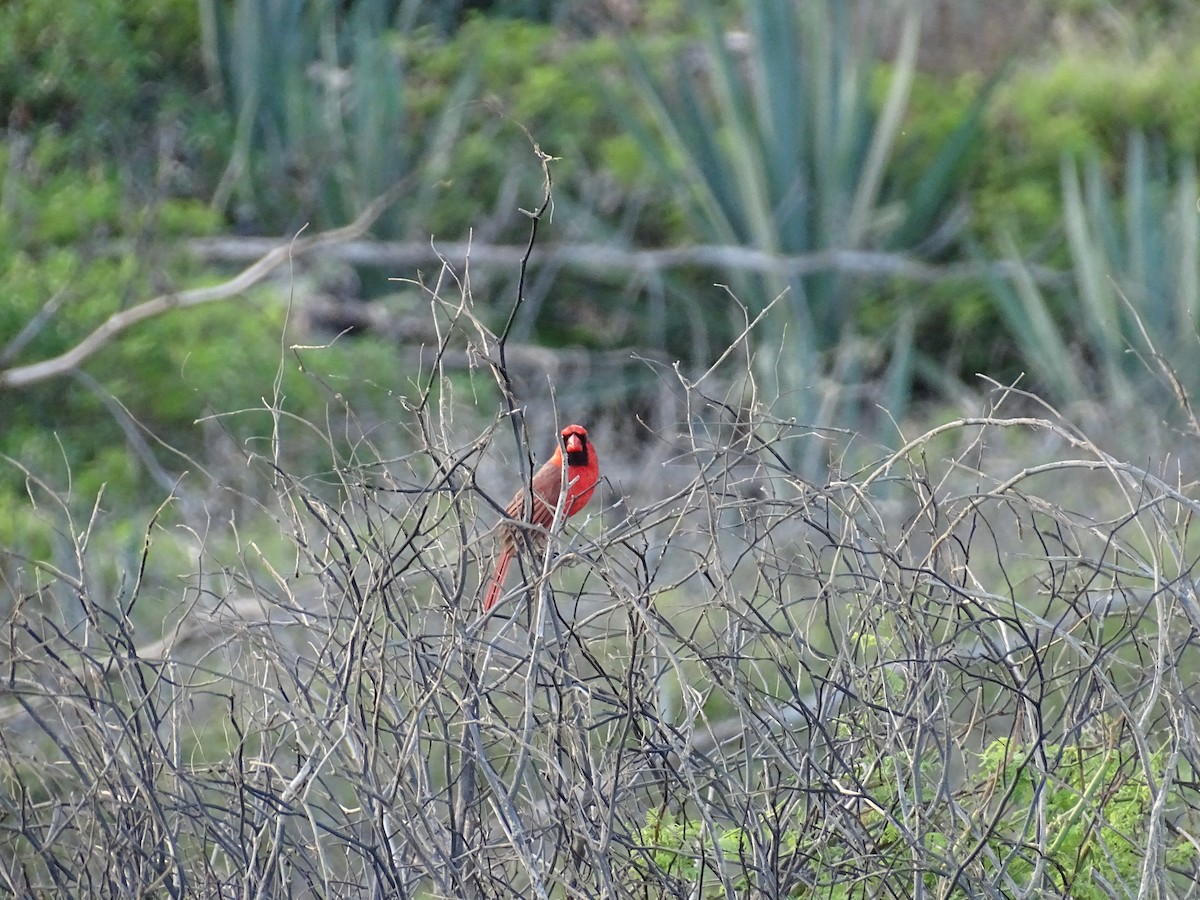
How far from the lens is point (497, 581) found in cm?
371

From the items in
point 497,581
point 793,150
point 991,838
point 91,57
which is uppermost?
point 497,581

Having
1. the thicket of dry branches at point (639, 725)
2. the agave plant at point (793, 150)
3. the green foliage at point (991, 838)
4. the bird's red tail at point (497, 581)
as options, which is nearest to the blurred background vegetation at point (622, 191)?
the agave plant at point (793, 150)

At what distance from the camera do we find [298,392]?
9.13m

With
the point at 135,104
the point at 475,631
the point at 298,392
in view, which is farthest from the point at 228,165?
the point at 475,631

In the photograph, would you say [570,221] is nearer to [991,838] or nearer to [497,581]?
[497,581]

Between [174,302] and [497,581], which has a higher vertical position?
[497,581]

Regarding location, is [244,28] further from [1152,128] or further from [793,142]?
[1152,128]

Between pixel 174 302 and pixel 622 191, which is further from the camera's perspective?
pixel 622 191

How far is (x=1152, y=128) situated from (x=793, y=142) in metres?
4.77

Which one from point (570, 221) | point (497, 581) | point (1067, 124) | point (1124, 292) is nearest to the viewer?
point (497, 581)

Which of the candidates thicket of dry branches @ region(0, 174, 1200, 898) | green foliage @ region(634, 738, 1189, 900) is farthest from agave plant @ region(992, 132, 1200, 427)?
thicket of dry branches @ region(0, 174, 1200, 898)

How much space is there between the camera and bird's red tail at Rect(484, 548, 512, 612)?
3.44 meters

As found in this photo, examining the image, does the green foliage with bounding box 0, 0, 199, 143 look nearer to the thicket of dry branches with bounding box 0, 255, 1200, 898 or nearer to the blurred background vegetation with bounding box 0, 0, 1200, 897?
the blurred background vegetation with bounding box 0, 0, 1200, 897

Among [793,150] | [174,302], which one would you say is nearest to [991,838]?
[174,302]
